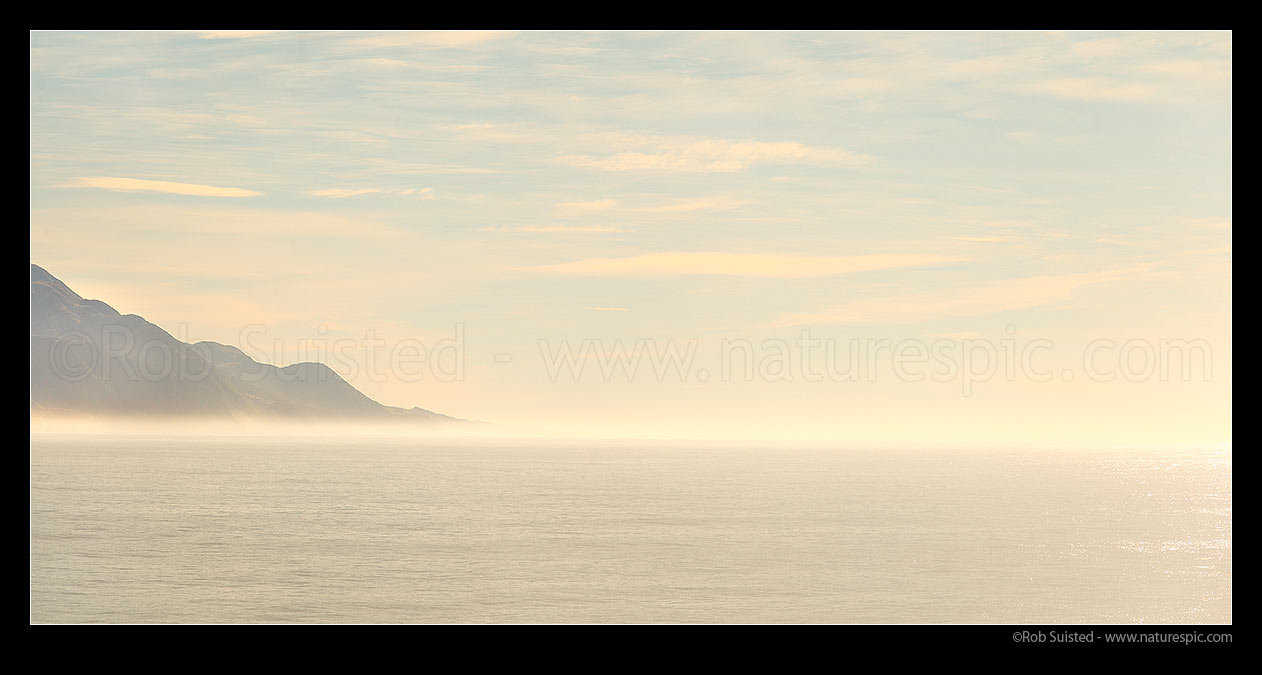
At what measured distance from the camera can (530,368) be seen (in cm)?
6500

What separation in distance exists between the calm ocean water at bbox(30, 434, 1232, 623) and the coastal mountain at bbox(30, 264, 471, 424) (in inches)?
2037

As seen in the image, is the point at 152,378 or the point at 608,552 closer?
the point at 608,552

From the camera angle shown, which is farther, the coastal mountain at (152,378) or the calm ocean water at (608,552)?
the coastal mountain at (152,378)

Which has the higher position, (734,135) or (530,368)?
(734,135)

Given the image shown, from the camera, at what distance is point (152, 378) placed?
134m

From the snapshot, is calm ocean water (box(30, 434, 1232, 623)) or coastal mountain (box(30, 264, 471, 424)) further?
coastal mountain (box(30, 264, 471, 424))

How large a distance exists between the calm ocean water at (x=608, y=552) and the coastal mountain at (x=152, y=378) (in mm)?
51735

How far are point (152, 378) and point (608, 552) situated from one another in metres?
116

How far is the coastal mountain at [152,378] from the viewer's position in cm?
12200

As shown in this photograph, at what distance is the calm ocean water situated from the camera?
26969 mm
